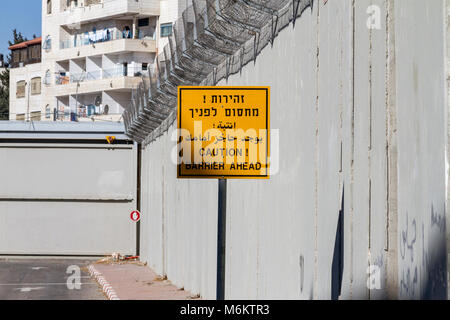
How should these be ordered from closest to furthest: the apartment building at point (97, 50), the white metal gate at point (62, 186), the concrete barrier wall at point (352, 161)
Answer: the concrete barrier wall at point (352, 161), the white metal gate at point (62, 186), the apartment building at point (97, 50)

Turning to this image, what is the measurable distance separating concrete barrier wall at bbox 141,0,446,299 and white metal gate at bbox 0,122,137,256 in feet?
73.1

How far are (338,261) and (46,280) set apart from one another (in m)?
19.5

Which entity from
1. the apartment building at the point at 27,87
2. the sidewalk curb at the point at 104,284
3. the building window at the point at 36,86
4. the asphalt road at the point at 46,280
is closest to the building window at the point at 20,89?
the apartment building at the point at 27,87

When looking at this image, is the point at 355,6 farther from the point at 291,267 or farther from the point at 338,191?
the point at 291,267

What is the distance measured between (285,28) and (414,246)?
16.7ft

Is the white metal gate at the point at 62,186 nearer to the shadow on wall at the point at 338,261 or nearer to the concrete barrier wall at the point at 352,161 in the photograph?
the concrete barrier wall at the point at 352,161

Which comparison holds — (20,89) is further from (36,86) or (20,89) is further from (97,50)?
(97,50)

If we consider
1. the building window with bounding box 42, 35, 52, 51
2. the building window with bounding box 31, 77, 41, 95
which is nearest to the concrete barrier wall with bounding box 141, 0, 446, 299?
the building window with bounding box 42, 35, 52, 51

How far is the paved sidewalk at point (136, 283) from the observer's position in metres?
19.3

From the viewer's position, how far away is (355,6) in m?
7.14

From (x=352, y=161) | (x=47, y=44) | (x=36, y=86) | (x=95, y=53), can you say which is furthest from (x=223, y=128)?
(x=36, y=86)

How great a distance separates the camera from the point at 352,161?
7137 millimetres

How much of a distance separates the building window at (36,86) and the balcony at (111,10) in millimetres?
10318

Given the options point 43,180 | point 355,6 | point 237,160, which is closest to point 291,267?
point 237,160
